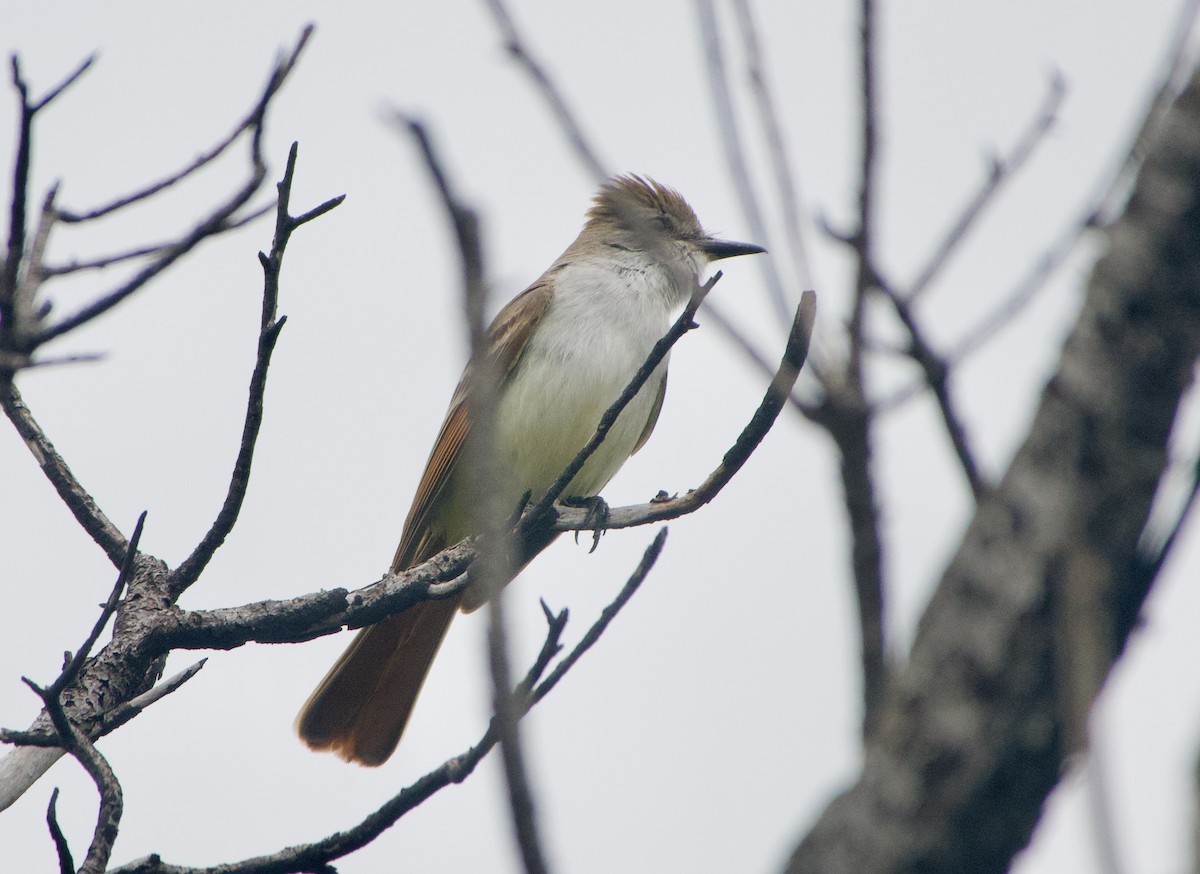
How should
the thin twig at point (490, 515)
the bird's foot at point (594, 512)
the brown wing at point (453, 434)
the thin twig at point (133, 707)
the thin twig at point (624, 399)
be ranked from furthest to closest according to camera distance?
the brown wing at point (453, 434), the bird's foot at point (594, 512), the thin twig at point (133, 707), the thin twig at point (624, 399), the thin twig at point (490, 515)

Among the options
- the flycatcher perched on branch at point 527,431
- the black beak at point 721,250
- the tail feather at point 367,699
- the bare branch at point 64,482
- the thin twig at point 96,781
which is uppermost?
the black beak at point 721,250

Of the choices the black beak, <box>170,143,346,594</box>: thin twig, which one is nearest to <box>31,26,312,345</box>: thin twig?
<box>170,143,346,594</box>: thin twig

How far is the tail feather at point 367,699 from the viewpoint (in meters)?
5.66

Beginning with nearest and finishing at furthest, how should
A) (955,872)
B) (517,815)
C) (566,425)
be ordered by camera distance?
(517,815), (955,872), (566,425)

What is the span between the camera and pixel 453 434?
21.6 ft

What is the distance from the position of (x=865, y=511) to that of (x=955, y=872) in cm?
51

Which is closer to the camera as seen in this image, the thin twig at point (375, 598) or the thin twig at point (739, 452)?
the thin twig at point (739, 452)

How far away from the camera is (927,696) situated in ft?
5.69

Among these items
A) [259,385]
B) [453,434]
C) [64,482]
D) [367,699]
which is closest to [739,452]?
[259,385]

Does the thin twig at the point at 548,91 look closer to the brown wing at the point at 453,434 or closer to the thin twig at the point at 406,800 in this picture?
the thin twig at the point at 406,800

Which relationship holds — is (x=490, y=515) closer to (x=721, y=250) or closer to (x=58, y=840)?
(x=58, y=840)

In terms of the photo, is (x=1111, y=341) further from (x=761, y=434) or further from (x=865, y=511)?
(x=761, y=434)

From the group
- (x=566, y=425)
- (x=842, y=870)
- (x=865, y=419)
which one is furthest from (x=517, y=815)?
(x=566, y=425)

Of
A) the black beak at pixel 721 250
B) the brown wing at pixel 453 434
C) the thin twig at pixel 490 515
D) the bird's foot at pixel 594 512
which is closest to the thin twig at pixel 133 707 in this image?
the bird's foot at pixel 594 512
